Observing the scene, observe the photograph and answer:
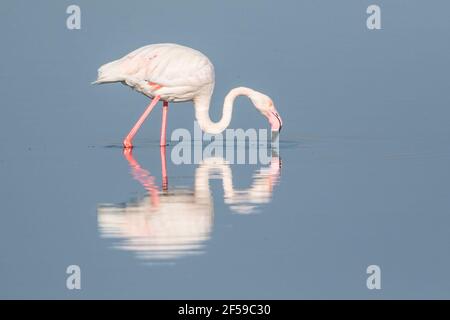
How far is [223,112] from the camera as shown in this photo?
21.7 metres

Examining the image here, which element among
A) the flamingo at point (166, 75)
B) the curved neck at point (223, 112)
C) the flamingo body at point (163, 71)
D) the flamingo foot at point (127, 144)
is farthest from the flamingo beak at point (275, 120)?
the flamingo foot at point (127, 144)

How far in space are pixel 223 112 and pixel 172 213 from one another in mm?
7255

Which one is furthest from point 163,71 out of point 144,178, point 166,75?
point 144,178

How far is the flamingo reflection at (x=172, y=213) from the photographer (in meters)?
13.1

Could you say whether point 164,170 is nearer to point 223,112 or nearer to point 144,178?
point 144,178

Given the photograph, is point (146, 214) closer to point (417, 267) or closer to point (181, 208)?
point (181, 208)

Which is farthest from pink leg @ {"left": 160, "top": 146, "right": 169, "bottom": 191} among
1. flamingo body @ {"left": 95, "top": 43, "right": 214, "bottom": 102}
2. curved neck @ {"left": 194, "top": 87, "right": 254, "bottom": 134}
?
flamingo body @ {"left": 95, "top": 43, "right": 214, "bottom": 102}

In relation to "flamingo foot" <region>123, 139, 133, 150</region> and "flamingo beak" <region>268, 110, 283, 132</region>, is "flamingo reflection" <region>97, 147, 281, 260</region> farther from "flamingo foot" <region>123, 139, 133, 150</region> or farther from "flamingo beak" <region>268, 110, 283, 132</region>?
"flamingo beak" <region>268, 110, 283, 132</region>

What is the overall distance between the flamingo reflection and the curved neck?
11.0ft

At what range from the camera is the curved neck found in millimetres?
21625

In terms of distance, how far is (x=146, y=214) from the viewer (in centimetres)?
1446

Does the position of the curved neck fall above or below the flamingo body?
below

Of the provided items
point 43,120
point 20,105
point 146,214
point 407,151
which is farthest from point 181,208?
point 20,105

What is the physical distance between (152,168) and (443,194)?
14.5ft
